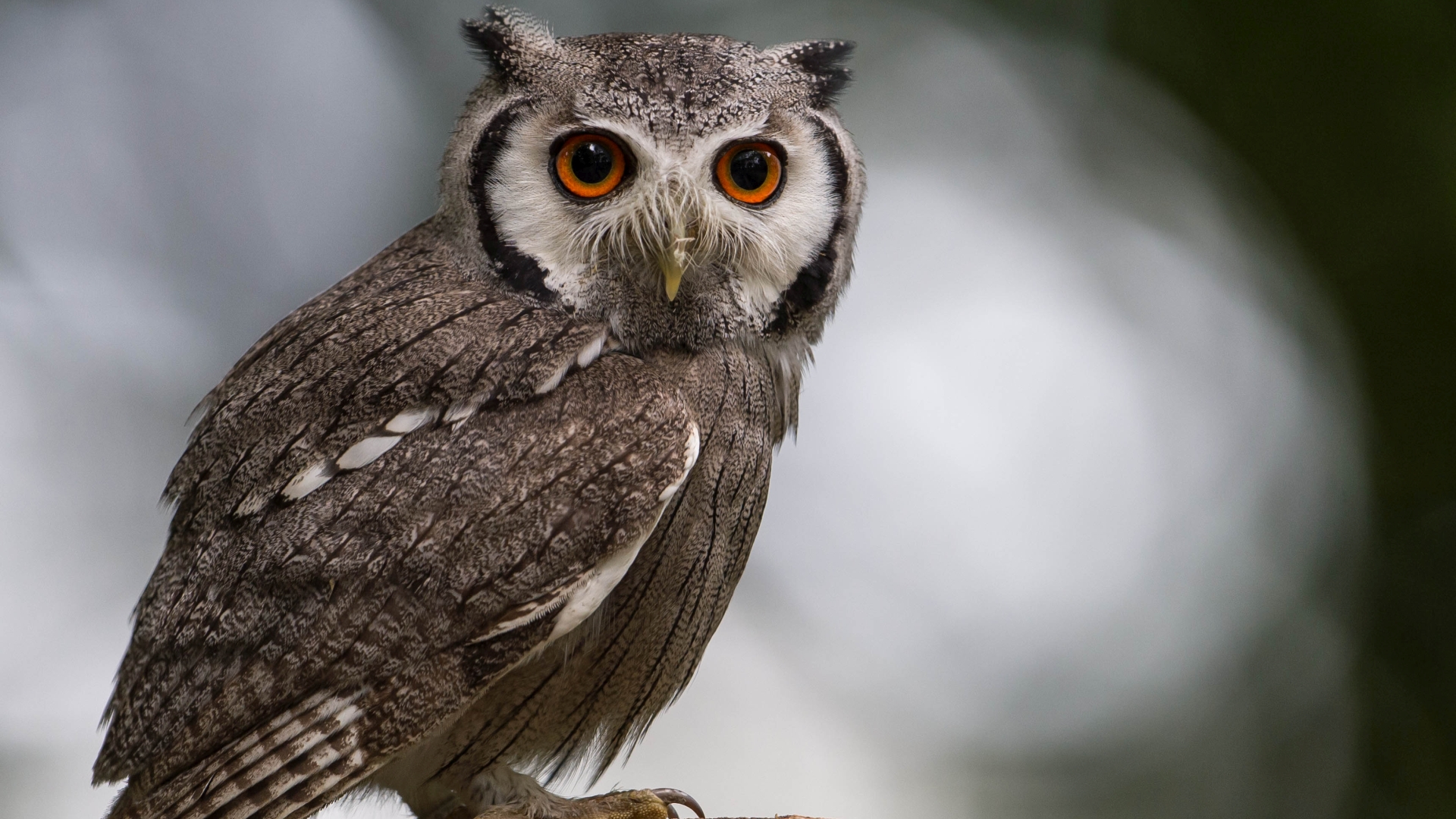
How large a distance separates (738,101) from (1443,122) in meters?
2.66

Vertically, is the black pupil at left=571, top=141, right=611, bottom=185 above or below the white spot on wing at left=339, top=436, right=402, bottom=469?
above

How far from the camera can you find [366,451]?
5.24 feet

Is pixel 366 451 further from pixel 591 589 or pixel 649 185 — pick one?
pixel 649 185

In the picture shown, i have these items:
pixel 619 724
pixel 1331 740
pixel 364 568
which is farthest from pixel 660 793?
pixel 1331 740

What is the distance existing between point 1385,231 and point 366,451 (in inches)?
124

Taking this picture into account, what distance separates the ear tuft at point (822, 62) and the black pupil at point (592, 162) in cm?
39

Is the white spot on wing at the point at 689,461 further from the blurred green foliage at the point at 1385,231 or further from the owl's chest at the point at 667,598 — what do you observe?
the blurred green foliage at the point at 1385,231

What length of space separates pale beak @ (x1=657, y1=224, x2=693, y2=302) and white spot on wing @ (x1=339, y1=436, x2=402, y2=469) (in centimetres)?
45

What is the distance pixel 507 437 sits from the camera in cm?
157

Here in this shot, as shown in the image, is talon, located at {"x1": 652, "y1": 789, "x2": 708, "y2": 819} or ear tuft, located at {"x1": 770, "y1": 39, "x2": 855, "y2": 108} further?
ear tuft, located at {"x1": 770, "y1": 39, "x2": 855, "y2": 108}

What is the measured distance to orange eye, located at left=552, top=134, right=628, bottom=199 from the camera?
1.65m

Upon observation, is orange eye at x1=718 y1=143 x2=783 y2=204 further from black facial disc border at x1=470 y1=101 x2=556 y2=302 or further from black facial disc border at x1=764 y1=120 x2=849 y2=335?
black facial disc border at x1=470 y1=101 x2=556 y2=302

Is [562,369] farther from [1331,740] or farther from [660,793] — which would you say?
[1331,740]

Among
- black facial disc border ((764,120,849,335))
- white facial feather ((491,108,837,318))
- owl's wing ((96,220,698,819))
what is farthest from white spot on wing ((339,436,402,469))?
black facial disc border ((764,120,849,335))
